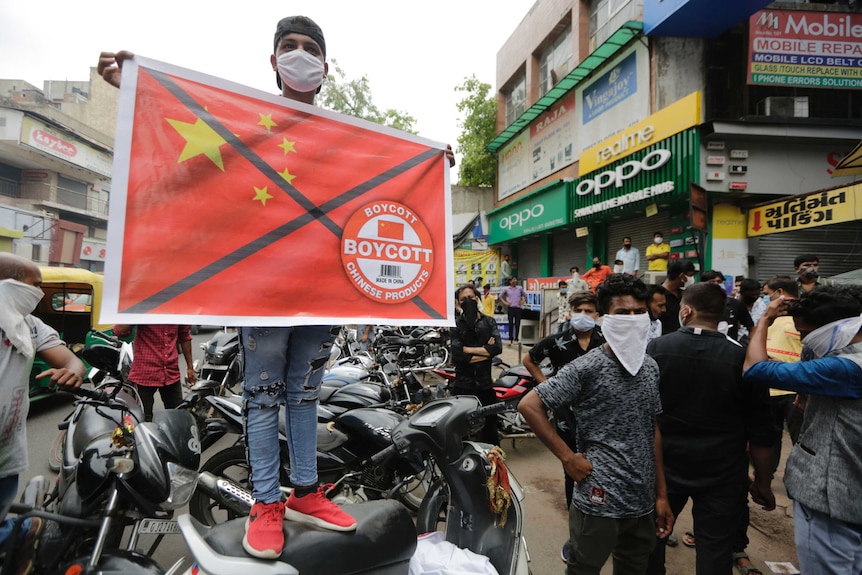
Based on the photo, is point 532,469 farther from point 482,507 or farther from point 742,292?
point 742,292

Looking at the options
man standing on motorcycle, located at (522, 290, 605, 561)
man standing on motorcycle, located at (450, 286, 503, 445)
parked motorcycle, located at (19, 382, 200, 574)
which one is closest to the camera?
parked motorcycle, located at (19, 382, 200, 574)

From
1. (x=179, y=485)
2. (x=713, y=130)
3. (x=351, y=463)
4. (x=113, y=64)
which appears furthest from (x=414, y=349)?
(x=713, y=130)

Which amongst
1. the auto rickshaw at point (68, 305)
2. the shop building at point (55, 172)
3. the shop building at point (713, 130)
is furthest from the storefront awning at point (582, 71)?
the shop building at point (55, 172)

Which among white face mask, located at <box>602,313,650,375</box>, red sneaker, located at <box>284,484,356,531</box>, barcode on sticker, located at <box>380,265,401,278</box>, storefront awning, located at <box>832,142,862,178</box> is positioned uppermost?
storefront awning, located at <box>832,142,862,178</box>

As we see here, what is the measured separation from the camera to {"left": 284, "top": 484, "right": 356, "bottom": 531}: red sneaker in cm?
168

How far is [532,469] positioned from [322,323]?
138 inches

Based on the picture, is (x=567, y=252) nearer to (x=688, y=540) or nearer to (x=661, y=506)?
(x=688, y=540)

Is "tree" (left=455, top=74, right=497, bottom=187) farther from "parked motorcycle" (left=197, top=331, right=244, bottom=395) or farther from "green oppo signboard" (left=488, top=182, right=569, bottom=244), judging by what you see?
"parked motorcycle" (left=197, top=331, right=244, bottom=395)

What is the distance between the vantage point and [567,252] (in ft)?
49.5

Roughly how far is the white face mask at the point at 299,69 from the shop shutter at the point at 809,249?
34.3ft

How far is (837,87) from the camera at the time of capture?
891 centimetres

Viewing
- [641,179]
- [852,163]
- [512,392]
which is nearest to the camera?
[512,392]

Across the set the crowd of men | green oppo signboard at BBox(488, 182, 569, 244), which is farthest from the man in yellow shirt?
the crowd of men

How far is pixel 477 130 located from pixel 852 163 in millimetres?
17352
